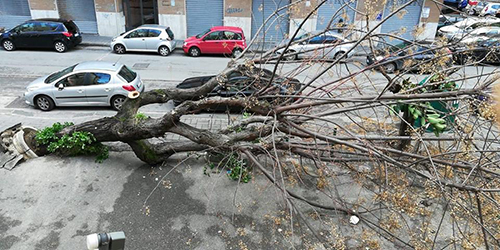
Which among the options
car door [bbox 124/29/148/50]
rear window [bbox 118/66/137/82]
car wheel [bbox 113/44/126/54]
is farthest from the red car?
rear window [bbox 118/66/137/82]

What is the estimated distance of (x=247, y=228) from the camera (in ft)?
20.5

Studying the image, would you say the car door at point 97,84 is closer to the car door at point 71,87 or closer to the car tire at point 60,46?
the car door at point 71,87

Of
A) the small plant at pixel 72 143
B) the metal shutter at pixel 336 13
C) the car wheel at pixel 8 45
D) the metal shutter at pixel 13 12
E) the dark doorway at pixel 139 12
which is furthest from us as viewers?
the dark doorway at pixel 139 12

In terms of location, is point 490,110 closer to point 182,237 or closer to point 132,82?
point 182,237

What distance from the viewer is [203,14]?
69.8 ft

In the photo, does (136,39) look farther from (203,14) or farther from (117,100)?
(117,100)

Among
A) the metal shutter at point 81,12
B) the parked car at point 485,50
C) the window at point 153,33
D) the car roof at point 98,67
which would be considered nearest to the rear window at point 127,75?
the car roof at point 98,67

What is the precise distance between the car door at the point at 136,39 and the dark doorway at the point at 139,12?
4.87 meters

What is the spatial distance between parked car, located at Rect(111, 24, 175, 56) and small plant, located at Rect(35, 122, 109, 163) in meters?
10.3

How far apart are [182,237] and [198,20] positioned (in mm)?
17682

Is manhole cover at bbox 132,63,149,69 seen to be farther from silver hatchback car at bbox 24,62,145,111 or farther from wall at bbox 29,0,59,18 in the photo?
wall at bbox 29,0,59,18

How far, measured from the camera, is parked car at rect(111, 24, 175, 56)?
1755 centimetres

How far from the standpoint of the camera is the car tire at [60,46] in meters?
17.3

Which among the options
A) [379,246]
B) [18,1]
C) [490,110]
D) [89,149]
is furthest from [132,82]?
[18,1]
